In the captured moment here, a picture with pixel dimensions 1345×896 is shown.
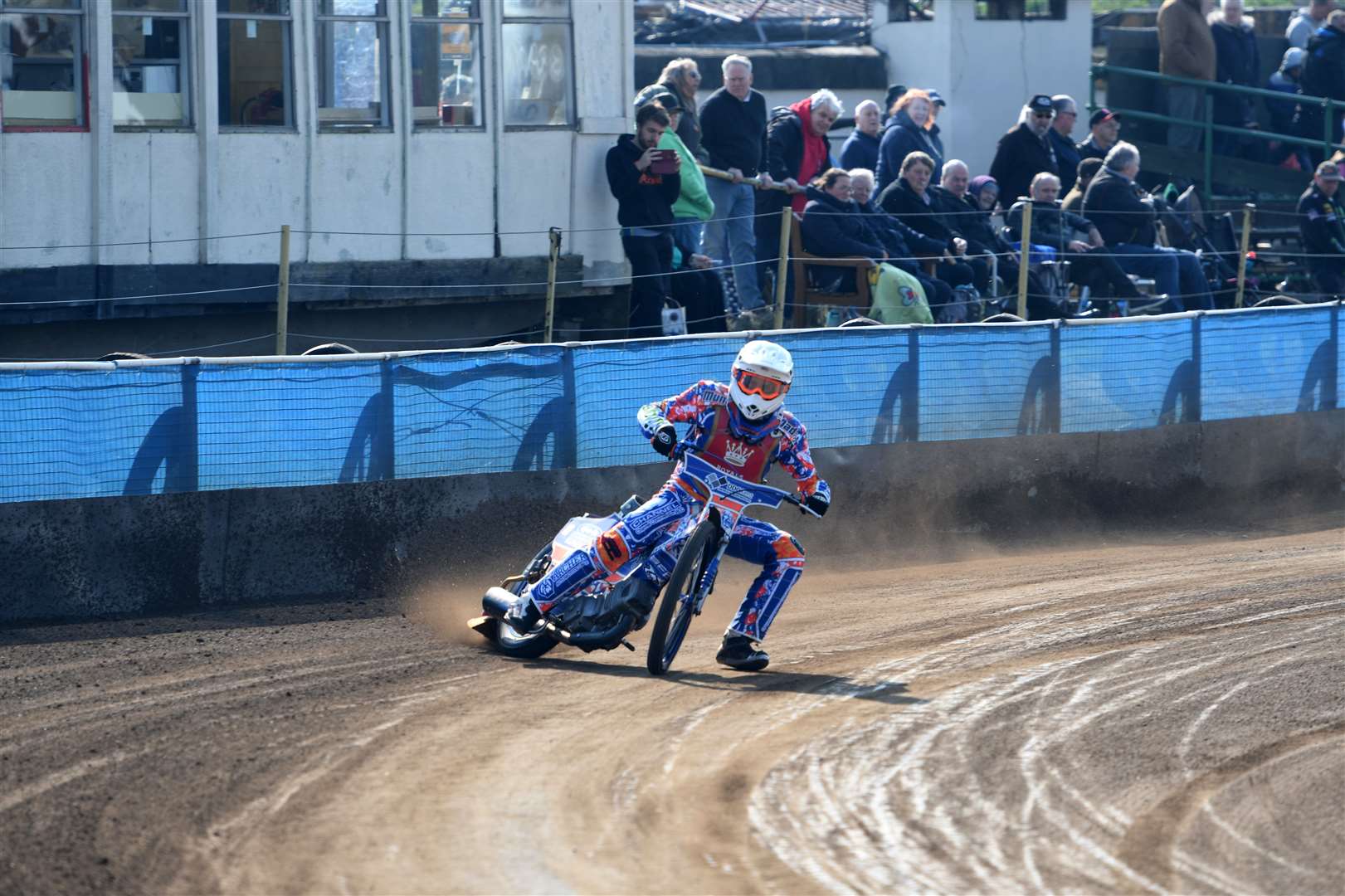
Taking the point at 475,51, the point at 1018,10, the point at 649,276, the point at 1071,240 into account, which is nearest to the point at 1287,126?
the point at 1018,10

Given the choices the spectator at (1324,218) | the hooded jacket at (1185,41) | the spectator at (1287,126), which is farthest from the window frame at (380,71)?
the spectator at (1287,126)

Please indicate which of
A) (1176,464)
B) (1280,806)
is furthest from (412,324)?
(1280,806)

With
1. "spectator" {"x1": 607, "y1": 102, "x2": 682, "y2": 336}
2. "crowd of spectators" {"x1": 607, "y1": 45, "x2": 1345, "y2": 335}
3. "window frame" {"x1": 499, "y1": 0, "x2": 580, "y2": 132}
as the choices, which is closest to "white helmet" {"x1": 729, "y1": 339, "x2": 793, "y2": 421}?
"crowd of spectators" {"x1": 607, "y1": 45, "x2": 1345, "y2": 335}

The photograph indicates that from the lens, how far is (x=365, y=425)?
11.8 meters

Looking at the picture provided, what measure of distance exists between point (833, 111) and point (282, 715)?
34.4 feet

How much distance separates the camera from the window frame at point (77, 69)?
14.6m

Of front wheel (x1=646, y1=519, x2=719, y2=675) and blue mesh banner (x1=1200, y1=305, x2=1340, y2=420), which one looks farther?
blue mesh banner (x1=1200, y1=305, x2=1340, y2=420)

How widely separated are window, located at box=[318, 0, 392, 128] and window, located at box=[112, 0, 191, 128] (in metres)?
1.15

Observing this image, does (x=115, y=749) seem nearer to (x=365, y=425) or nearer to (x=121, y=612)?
(x=121, y=612)

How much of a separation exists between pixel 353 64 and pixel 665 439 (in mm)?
7429

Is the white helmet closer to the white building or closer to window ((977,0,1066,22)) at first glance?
the white building

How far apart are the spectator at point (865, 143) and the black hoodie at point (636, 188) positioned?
114 inches

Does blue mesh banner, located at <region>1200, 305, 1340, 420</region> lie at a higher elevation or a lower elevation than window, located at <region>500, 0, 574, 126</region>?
lower

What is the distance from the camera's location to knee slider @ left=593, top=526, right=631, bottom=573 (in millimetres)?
9930
